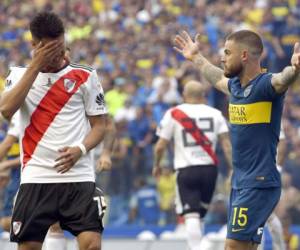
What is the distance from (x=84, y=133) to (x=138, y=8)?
16946mm

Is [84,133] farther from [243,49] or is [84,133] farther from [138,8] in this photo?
[138,8]

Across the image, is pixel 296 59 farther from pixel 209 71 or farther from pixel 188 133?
pixel 188 133

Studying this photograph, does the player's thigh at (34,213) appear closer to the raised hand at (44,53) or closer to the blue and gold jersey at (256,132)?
the raised hand at (44,53)

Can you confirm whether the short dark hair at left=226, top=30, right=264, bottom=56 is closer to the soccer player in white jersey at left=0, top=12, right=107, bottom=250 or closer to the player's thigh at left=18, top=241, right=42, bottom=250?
the soccer player in white jersey at left=0, top=12, right=107, bottom=250

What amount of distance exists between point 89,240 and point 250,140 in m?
1.75

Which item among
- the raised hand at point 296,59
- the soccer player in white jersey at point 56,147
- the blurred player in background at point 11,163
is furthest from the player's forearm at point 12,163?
the raised hand at point 296,59

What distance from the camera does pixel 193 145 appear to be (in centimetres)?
1531

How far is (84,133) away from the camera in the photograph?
9922 mm

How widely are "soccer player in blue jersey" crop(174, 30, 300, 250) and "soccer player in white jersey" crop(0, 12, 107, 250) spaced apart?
4.13 feet

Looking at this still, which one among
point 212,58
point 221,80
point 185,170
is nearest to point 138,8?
point 212,58

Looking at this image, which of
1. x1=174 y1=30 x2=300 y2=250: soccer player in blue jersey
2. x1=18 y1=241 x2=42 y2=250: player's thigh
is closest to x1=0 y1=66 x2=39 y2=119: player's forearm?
x1=18 y1=241 x2=42 y2=250: player's thigh

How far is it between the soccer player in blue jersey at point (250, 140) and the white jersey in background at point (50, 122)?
54.6 inches

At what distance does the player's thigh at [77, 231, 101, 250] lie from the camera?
9.55 meters

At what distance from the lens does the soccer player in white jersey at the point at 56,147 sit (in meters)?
9.57
